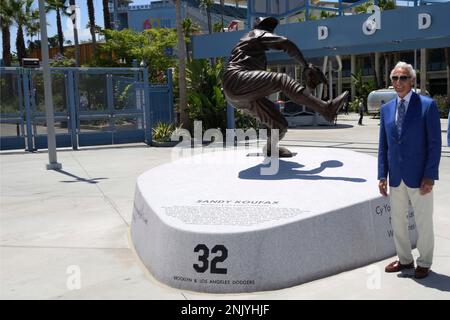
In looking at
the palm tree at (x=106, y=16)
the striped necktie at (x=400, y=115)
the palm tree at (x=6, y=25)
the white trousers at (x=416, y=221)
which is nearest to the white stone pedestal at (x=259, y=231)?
the white trousers at (x=416, y=221)

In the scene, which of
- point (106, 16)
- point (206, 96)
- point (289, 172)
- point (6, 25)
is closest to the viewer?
point (289, 172)

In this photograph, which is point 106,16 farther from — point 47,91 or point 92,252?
point 92,252

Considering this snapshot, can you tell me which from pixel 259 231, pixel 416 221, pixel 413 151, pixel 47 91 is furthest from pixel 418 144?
pixel 47 91

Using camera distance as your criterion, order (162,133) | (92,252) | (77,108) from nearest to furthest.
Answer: (92,252), (77,108), (162,133)

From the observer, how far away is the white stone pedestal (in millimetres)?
4277

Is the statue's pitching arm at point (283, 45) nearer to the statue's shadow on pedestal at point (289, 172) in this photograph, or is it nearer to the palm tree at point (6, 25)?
the statue's shadow on pedestal at point (289, 172)

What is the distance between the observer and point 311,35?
Result: 61.2ft

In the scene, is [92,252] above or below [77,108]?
below

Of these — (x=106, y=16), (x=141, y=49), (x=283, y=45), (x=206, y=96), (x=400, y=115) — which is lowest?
(x=400, y=115)

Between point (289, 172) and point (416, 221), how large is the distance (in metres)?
2.60

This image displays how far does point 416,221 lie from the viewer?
429 centimetres
